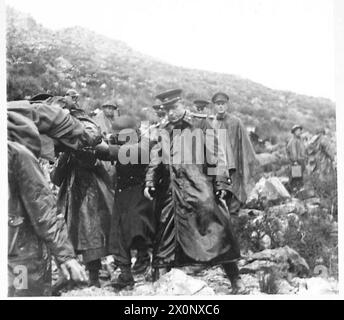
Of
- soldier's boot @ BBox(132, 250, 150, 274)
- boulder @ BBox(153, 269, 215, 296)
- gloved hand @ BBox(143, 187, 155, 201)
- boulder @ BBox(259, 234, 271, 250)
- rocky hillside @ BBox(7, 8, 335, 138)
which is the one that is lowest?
boulder @ BBox(153, 269, 215, 296)

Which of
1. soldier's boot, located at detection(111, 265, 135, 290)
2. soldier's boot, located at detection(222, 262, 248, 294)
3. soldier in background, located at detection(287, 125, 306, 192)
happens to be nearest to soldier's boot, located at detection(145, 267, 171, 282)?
soldier's boot, located at detection(111, 265, 135, 290)

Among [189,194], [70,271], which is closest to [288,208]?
[189,194]

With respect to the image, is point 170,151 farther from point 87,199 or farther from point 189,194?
point 87,199

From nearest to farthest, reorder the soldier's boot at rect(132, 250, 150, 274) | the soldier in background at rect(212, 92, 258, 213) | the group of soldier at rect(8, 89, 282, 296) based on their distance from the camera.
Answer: the group of soldier at rect(8, 89, 282, 296) < the soldier's boot at rect(132, 250, 150, 274) < the soldier in background at rect(212, 92, 258, 213)

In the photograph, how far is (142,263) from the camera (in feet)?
24.7

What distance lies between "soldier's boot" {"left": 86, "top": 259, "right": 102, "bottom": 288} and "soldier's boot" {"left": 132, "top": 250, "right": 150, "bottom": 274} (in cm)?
34

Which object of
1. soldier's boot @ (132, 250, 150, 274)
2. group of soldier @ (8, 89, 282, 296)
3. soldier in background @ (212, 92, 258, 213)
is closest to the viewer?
group of soldier @ (8, 89, 282, 296)

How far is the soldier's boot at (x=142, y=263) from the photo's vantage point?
24.7 feet

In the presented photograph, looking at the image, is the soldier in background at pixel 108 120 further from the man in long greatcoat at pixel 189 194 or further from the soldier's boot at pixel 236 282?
the soldier's boot at pixel 236 282

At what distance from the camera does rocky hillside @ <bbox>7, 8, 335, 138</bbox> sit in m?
7.62

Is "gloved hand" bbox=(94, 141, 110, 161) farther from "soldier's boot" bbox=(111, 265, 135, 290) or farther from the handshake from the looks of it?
"soldier's boot" bbox=(111, 265, 135, 290)

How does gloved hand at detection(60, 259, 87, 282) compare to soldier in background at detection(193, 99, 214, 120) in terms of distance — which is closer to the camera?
gloved hand at detection(60, 259, 87, 282)
